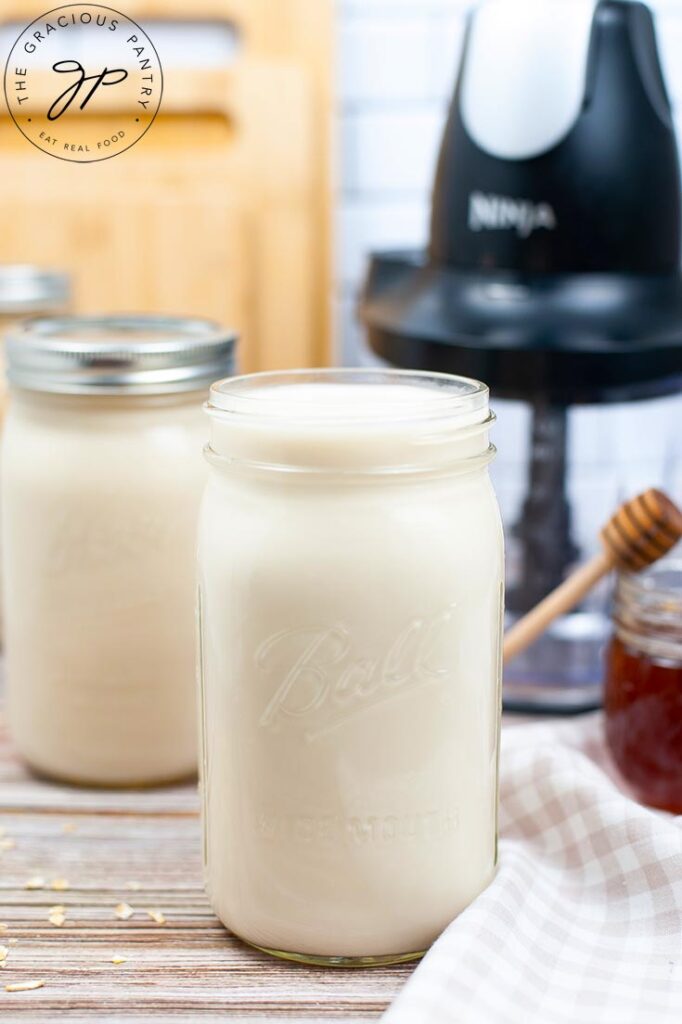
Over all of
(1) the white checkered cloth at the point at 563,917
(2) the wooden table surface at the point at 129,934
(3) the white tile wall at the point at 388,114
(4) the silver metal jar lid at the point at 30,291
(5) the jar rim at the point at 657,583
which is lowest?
(2) the wooden table surface at the point at 129,934

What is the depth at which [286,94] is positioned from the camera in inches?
→ 46.4

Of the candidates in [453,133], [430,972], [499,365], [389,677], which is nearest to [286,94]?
[453,133]

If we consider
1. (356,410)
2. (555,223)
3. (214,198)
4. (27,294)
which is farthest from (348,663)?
(214,198)

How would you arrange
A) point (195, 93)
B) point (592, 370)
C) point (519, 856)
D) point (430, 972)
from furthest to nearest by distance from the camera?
point (195, 93) → point (592, 370) → point (519, 856) → point (430, 972)

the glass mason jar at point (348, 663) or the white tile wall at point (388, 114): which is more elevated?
the white tile wall at point (388, 114)

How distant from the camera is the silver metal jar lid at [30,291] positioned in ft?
3.29

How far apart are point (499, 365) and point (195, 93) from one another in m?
0.51

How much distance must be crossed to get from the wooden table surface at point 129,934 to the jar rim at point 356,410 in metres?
0.27

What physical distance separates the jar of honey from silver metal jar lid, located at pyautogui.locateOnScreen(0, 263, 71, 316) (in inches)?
20.6

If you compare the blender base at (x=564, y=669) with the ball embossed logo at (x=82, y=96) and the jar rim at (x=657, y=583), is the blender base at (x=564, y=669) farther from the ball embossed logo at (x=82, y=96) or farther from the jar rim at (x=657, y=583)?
the ball embossed logo at (x=82, y=96)

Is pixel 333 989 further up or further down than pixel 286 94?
further down

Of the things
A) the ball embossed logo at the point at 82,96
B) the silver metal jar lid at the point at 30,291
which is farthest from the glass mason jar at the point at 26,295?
the ball embossed logo at the point at 82,96

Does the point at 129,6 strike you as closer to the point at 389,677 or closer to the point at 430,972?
the point at 389,677

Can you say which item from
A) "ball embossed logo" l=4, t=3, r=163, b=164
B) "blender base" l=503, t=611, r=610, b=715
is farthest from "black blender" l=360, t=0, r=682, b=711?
"ball embossed logo" l=4, t=3, r=163, b=164
